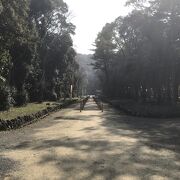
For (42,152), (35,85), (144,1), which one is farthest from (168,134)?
(35,85)

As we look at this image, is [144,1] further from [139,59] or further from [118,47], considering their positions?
[118,47]

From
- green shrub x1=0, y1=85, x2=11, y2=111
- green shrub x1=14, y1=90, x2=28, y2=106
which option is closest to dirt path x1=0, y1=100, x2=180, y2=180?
green shrub x1=0, y1=85, x2=11, y2=111

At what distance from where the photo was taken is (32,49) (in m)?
42.2

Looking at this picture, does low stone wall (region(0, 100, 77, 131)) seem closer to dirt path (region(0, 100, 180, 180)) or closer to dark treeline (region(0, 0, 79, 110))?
dirt path (region(0, 100, 180, 180))

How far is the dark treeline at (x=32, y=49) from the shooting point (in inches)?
1132

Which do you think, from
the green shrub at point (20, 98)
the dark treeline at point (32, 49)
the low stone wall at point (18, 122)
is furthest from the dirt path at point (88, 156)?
the green shrub at point (20, 98)

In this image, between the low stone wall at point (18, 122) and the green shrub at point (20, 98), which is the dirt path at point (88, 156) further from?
the green shrub at point (20, 98)

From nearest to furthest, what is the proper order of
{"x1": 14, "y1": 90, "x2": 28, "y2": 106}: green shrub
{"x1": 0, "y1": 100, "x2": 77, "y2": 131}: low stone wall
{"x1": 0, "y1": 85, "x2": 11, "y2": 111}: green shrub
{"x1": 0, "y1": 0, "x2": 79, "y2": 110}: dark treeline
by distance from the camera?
1. {"x1": 0, "y1": 100, "x2": 77, "y2": 131}: low stone wall
2. {"x1": 0, "y1": 0, "x2": 79, "y2": 110}: dark treeline
3. {"x1": 0, "y1": 85, "x2": 11, "y2": 111}: green shrub
4. {"x1": 14, "y1": 90, "x2": 28, "y2": 106}: green shrub

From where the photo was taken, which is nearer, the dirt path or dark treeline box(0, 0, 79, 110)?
the dirt path

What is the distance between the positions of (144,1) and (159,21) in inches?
156

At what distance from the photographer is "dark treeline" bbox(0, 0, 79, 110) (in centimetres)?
2875

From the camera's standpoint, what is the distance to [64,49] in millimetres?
61594

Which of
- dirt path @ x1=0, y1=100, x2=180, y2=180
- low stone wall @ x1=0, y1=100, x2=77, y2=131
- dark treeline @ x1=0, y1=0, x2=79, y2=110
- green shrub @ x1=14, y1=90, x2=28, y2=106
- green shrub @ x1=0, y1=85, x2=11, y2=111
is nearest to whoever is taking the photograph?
dirt path @ x1=0, y1=100, x2=180, y2=180

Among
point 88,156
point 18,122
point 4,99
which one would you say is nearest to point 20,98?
point 4,99
